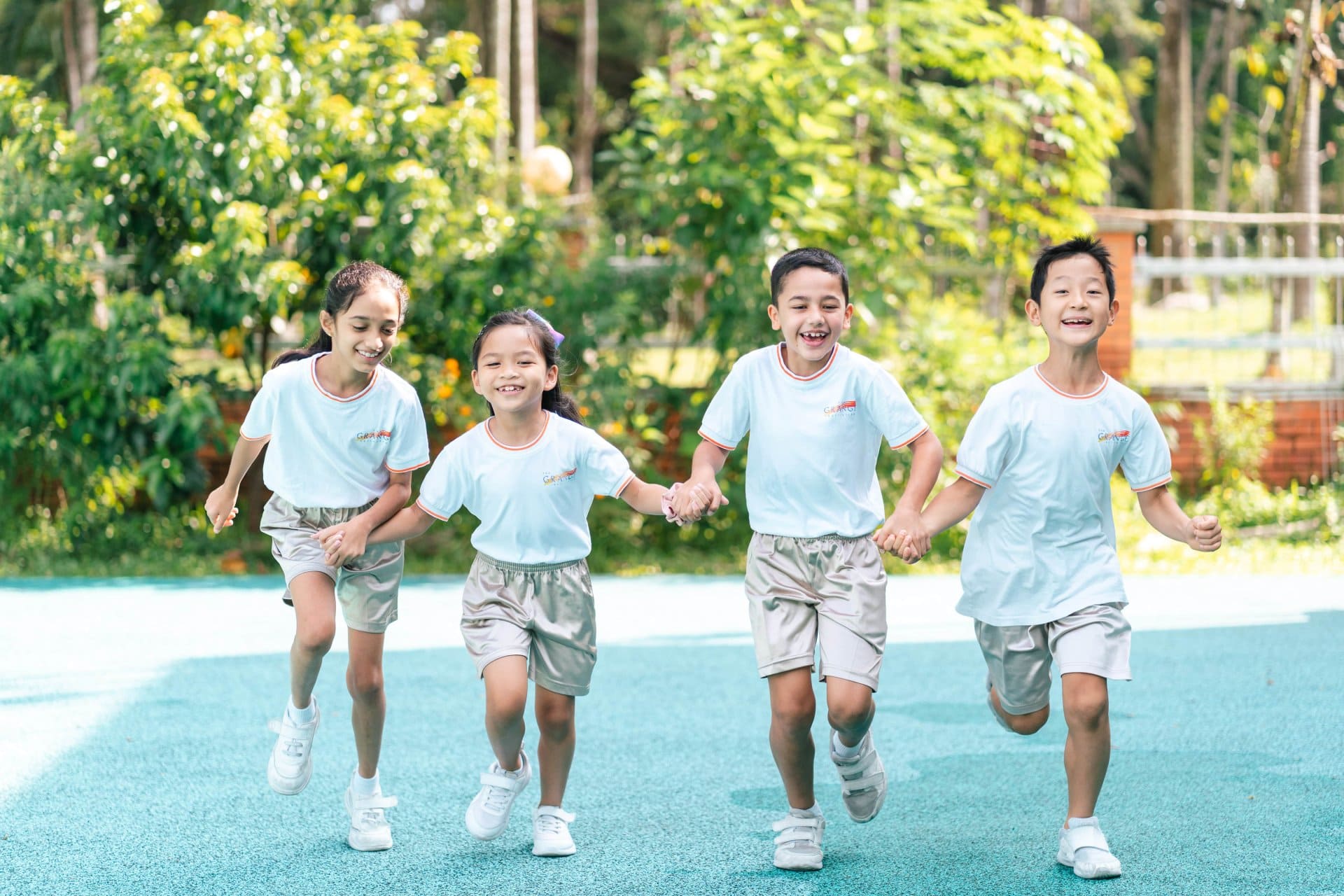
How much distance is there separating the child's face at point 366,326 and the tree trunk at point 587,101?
20.2 meters

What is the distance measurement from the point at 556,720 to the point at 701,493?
2.38ft

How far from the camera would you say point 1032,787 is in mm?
4277

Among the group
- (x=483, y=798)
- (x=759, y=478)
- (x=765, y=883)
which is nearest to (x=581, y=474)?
(x=759, y=478)

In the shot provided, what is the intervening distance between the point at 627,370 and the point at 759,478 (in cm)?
509

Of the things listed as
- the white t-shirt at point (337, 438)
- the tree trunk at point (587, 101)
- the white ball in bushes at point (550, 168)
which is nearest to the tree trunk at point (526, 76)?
the tree trunk at point (587, 101)

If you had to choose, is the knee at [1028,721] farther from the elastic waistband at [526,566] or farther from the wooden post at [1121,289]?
the wooden post at [1121,289]

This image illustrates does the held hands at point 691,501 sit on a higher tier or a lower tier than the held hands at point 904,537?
higher

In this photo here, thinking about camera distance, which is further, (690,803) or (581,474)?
(690,803)

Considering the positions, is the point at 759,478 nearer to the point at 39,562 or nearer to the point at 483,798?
the point at 483,798

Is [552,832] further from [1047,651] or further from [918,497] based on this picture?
[1047,651]

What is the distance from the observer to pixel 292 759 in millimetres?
3873

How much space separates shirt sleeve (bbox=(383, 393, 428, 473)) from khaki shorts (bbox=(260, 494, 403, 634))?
14 centimetres

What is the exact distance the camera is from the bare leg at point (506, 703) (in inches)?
142

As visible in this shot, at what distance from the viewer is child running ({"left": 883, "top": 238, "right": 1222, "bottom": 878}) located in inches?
142
